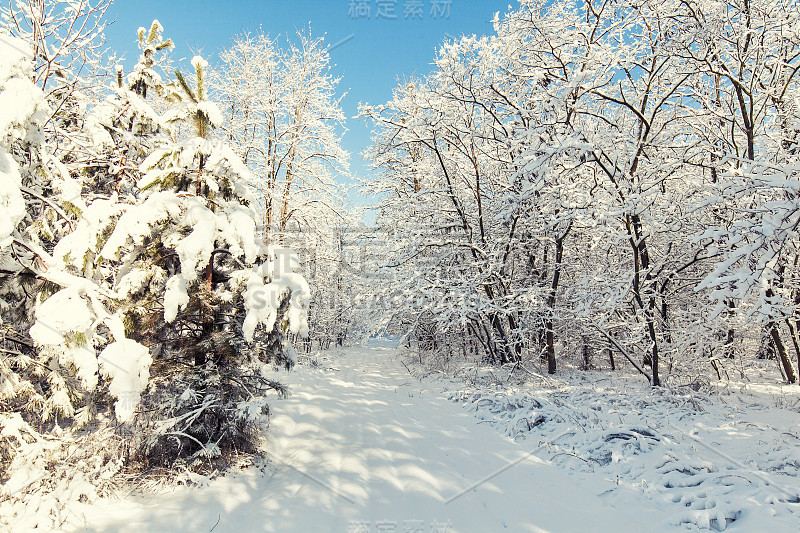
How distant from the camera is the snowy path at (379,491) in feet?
11.0

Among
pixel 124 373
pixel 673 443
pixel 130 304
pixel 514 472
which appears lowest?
pixel 514 472

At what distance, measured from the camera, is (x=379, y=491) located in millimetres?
3969

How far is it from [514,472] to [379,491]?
1676mm

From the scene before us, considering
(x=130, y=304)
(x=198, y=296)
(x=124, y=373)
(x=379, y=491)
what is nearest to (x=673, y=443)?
(x=379, y=491)

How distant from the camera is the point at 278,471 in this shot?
177 inches

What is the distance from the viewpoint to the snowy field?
131 inches

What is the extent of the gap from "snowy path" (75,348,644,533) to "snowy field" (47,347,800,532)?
18mm

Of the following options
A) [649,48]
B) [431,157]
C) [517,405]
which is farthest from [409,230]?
[649,48]

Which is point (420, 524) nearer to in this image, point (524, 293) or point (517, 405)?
point (517, 405)

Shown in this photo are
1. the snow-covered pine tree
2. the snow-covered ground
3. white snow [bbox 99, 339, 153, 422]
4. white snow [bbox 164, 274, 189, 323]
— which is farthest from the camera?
the snow-covered pine tree

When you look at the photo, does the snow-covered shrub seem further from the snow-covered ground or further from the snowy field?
the snow-covered ground

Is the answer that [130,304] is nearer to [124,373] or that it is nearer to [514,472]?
[124,373]

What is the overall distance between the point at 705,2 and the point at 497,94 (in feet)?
14.1

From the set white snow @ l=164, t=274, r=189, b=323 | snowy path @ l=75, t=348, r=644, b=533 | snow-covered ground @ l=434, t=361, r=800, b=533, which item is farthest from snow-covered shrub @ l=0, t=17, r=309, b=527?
snow-covered ground @ l=434, t=361, r=800, b=533
